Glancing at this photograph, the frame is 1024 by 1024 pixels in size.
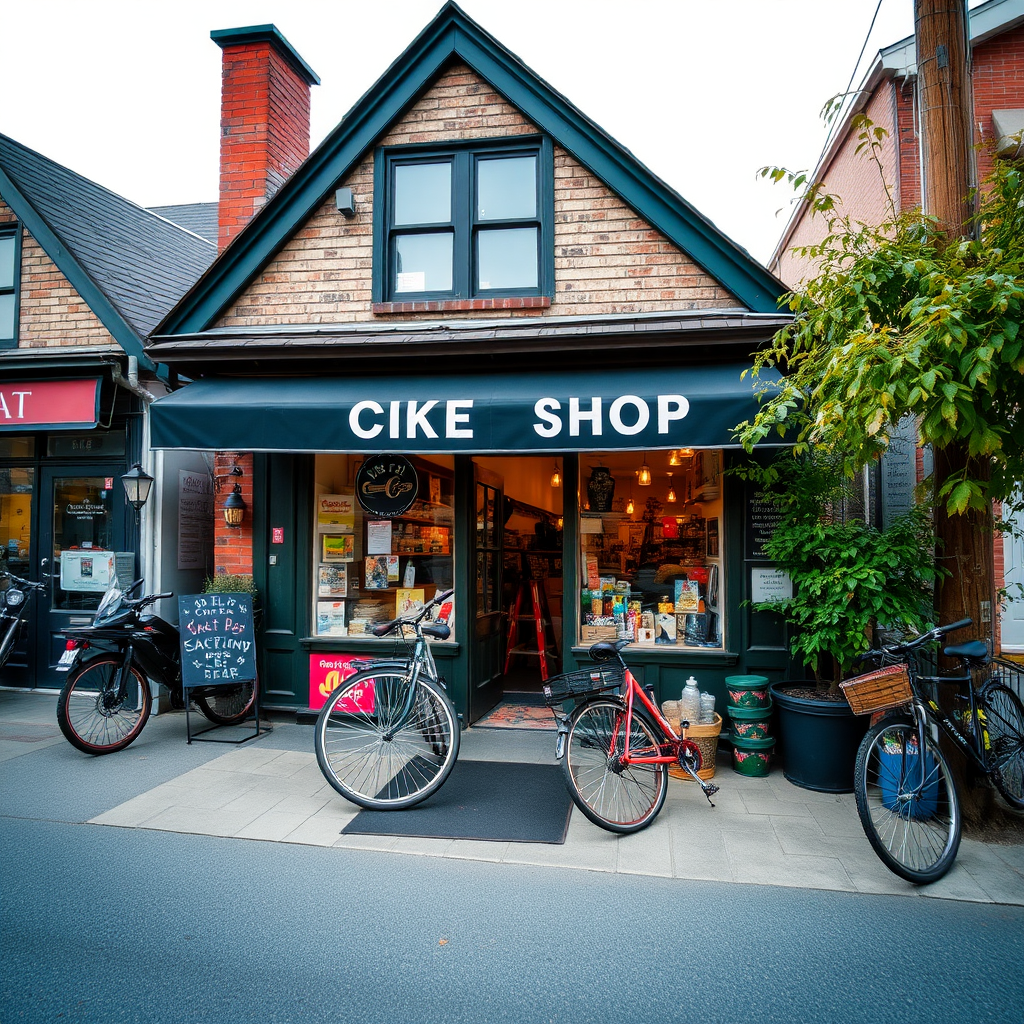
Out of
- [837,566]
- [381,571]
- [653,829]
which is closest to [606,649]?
[653,829]

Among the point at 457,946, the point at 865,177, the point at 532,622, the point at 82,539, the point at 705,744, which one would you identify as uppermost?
the point at 865,177

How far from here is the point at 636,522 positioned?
709 centimetres

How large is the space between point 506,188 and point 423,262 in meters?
1.08

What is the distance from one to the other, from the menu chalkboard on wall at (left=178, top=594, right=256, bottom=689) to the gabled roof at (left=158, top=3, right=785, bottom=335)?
2.77 metres

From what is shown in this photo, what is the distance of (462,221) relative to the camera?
691cm

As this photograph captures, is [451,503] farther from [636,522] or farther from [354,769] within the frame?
[354,769]

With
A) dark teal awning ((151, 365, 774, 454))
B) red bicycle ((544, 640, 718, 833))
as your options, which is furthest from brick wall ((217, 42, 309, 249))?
red bicycle ((544, 640, 718, 833))

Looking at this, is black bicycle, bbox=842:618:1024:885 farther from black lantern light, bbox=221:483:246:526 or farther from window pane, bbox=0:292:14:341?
window pane, bbox=0:292:14:341

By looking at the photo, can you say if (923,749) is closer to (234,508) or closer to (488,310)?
(488,310)

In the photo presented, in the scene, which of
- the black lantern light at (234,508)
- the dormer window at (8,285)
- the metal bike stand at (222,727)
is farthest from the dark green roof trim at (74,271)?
the metal bike stand at (222,727)

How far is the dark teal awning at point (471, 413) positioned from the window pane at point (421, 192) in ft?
6.10

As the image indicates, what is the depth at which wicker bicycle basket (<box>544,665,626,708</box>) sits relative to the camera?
4.52m

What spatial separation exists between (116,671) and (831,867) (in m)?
5.69

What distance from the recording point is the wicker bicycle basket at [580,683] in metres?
4.52
